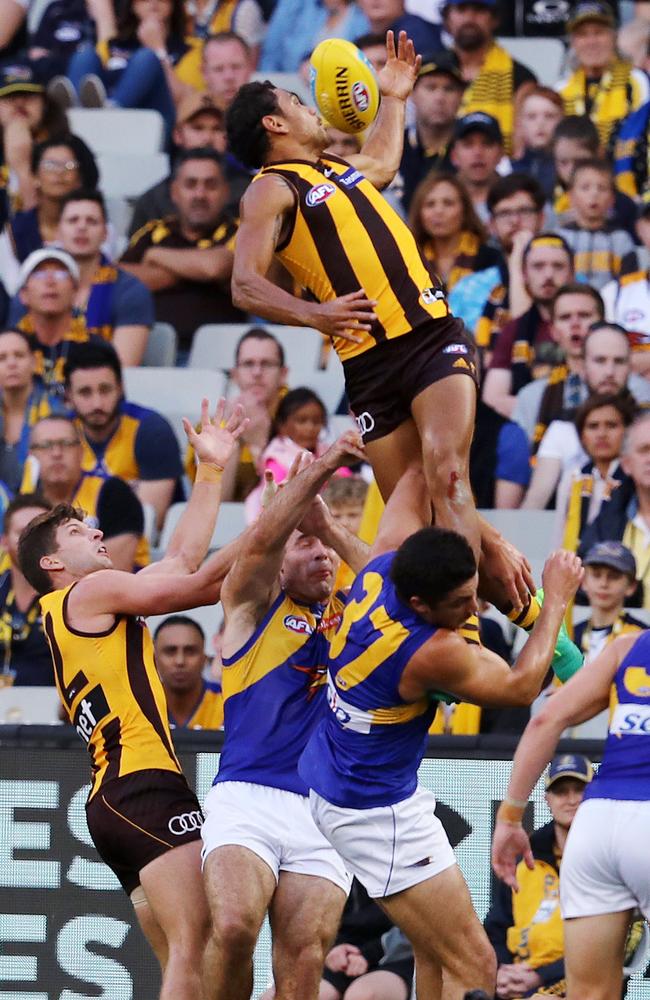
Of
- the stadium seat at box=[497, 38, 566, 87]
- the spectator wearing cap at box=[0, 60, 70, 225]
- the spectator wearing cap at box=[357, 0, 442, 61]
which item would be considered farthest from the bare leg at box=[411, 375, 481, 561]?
the stadium seat at box=[497, 38, 566, 87]

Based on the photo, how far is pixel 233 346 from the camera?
41.7 ft

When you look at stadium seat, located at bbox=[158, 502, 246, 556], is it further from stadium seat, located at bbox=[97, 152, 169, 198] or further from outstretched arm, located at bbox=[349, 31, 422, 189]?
stadium seat, located at bbox=[97, 152, 169, 198]

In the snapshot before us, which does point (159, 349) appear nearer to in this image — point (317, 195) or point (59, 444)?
point (59, 444)

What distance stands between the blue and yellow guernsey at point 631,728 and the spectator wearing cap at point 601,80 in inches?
Result: 280

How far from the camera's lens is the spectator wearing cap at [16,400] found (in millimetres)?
11820

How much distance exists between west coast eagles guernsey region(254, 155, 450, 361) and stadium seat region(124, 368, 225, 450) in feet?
15.9

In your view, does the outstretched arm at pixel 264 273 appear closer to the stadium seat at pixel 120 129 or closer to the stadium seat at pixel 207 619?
the stadium seat at pixel 207 619

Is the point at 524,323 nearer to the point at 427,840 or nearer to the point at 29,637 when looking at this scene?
the point at 29,637

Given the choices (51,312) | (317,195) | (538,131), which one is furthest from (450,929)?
(538,131)

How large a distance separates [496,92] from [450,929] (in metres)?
8.15

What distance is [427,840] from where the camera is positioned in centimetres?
688

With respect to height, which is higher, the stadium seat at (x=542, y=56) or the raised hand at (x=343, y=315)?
the stadium seat at (x=542, y=56)

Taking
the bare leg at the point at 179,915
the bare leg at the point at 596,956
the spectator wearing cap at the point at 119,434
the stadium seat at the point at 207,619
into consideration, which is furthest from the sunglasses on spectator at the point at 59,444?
the bare leg at the point at 596,956

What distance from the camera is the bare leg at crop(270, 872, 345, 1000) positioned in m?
7.38
